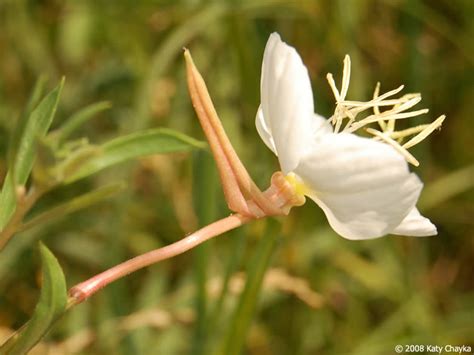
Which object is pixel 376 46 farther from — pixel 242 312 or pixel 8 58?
pixel 242 312

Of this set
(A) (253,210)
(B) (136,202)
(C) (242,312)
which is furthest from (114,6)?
(A) (253,210)

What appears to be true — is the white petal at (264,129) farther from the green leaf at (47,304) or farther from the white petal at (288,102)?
the green leaf at (47,304)

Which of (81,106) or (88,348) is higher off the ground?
(81,106)

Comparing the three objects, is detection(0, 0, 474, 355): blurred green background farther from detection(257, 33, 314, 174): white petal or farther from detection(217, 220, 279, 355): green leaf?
detection(257, 33, 314, 174): white petal

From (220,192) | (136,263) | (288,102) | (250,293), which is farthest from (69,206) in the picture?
(220,192)

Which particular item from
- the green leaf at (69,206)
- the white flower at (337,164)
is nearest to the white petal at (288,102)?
the white flower at (337,164)

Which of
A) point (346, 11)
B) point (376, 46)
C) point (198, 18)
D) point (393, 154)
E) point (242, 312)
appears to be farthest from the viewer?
point (376, 46)

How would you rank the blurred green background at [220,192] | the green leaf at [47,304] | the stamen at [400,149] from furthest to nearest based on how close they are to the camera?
1. the blurred green background at [220,192]
2. the stamen at [400,149]
3. the green leaf at [47,304]

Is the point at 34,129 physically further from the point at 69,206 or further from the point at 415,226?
the point at 415,226
